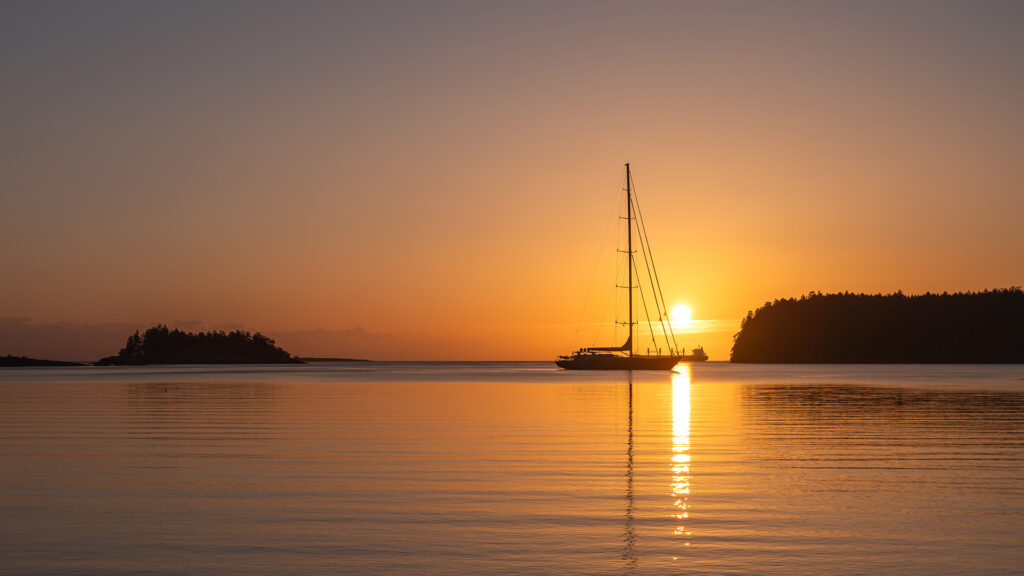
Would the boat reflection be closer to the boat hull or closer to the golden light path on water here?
the golden light path on water

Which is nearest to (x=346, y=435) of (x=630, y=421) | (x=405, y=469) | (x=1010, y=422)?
(x=405, y=469)

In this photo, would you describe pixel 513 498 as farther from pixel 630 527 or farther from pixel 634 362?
pixel 634 362

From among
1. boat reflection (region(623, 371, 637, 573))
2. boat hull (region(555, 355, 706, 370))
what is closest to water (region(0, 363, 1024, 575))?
boat reflection (region(623, 371, 637, 573))

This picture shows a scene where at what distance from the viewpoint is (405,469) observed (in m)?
25.7

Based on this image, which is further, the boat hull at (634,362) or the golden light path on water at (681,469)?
the boat hull at (634,362)

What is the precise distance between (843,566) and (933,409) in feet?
143

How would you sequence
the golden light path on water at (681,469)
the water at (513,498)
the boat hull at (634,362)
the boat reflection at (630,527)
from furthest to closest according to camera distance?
the boat hull at (634,362)
the golden light path on water at (681,469)
the water at (513,498)
the boat reflection at (630,527)

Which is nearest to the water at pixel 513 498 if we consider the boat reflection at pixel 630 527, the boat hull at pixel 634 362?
the boat reflection at pixel 630 527

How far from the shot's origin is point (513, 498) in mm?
20391

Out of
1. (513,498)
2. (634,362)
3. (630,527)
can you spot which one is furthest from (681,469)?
(634,362)

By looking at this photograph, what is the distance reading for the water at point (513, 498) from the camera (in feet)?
48.1

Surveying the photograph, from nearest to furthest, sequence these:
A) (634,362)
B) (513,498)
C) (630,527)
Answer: (630,527), (513,498), (634,362)

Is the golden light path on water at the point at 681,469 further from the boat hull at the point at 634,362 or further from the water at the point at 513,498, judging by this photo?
the boat hull at the point at 634,362

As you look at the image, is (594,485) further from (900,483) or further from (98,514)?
(98,514)
